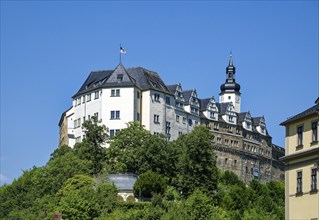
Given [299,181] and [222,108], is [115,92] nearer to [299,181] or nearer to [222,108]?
[222,108]

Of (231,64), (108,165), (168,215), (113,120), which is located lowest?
(168,215)

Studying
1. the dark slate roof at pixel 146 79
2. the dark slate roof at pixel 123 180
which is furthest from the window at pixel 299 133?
the dark slate roof at pixel 146 79

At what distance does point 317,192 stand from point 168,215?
23933 millimetres

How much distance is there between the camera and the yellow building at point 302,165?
5691 cm

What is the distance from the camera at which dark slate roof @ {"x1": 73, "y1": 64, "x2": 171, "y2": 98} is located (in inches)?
5001

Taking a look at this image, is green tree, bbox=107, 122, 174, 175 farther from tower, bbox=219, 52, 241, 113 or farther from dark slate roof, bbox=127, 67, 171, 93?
tower, bbox=219, 52, 241, 113

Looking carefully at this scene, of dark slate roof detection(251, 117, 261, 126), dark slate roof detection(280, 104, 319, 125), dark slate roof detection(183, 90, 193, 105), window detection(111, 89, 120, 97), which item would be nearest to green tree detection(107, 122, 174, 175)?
window detection(111, 89, 120, 97)

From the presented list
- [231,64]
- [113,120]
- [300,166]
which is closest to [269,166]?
[231,64]

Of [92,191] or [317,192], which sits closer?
[317,192]

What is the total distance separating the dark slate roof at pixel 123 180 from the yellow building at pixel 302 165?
40611mm

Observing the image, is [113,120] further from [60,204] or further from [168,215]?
[168,215]

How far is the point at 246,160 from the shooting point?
A: 153250 mm

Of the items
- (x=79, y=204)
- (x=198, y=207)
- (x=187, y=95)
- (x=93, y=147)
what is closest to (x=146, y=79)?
(x=187, y=95)

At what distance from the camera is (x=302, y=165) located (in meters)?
58.4
